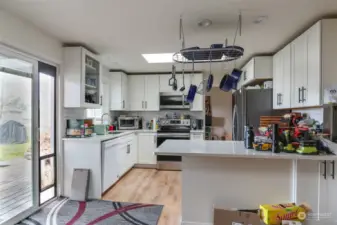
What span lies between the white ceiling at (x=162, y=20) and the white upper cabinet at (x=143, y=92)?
2.07 metres

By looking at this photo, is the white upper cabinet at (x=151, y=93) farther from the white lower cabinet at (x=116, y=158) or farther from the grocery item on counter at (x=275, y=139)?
the grocery item on counter at (x=275, y=139)

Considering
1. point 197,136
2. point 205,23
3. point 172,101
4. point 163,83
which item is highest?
point 205,23

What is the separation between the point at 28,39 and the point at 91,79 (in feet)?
4.38

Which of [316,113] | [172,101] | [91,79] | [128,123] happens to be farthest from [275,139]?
[128,123]

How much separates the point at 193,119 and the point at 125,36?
322 cm

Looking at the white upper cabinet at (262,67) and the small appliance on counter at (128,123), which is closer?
the white upper cabinet at (262,67)

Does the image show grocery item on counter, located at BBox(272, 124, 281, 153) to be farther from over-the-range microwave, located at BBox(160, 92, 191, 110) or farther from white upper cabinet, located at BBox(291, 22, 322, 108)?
over-the-range microwave, located at BBox(160, 92, 191, 110)

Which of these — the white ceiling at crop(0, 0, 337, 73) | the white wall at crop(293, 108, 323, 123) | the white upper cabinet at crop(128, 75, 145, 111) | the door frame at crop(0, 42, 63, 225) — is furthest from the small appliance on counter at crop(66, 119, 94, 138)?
the white wall at crop(293, 108, 323, 123)

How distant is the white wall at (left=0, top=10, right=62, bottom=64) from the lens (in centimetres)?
246

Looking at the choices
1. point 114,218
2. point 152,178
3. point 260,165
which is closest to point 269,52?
point 260,165

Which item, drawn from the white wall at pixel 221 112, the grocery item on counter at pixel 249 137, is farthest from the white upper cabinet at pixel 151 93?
the grocery item on counter at pixel 249 137

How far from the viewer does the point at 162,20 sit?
2.65 m

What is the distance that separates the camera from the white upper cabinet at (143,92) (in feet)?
19.1

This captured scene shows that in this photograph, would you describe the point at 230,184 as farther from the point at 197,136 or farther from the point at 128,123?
the point at 128,123
